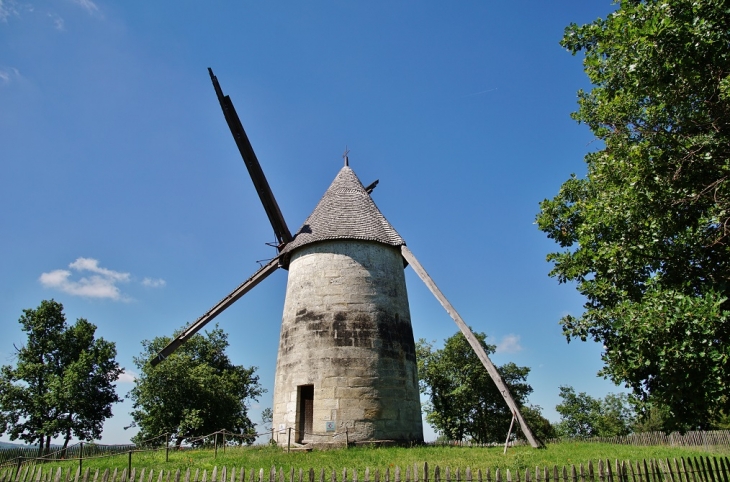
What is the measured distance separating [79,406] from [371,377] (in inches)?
926

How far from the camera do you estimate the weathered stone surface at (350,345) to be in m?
11.6

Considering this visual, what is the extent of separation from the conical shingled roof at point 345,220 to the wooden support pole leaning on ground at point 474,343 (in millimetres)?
952

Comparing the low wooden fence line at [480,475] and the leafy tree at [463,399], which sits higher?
the leafy tree at [463,399]

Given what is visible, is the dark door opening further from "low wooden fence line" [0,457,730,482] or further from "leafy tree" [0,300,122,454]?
"leafy tree" [0,300,122,454]

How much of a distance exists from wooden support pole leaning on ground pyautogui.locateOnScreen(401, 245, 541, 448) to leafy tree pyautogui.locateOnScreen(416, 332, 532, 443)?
2201 centimetres

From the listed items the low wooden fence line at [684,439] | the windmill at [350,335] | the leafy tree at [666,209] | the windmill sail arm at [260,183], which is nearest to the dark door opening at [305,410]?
the windmill at [350,335]

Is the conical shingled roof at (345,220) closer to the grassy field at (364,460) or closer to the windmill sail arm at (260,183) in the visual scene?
the windmill sail arm at (260,183)

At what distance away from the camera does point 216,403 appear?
2808 centimetres

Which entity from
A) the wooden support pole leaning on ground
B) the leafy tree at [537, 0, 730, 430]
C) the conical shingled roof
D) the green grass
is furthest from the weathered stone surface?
the leafy tree at [537, 0, 730, 430]

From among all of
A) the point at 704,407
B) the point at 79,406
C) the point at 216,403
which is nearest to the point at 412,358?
the point at 704,407

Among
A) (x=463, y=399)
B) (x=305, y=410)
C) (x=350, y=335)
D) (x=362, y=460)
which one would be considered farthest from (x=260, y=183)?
(x=463, y=399)

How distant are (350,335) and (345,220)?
365cm

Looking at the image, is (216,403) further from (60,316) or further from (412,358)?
(412,358)

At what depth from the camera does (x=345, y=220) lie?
46.3 ft
